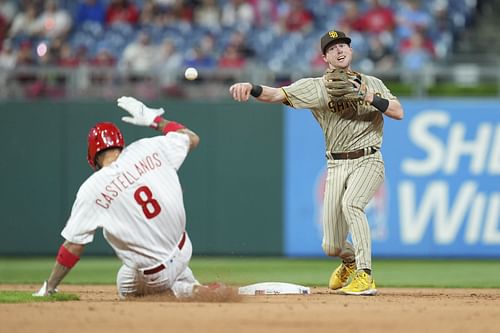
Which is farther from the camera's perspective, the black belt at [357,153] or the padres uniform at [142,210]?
the black belt at [357,153]

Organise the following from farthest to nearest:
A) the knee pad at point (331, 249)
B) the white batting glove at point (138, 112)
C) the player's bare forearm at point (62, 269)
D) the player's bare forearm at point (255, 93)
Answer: the knee pad at point (331, 249) < the player's bare forearm at point (255, 93) < the white batting glove at point (138, 112) < the player's bare forearm at point (62, 269)

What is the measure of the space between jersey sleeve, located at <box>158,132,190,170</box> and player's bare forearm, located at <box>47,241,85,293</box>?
3.01ft

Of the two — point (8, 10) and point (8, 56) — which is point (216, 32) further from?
point (8, 10)

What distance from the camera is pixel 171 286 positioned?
7840mm

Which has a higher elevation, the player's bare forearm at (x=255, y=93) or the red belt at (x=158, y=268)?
the player's bare forearm at (x=255, y=93)

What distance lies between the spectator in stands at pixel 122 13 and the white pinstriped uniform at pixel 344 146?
29.0 feet

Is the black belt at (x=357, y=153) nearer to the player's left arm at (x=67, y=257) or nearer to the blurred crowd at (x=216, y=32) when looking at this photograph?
the player's left arm at (x=67, y=257)

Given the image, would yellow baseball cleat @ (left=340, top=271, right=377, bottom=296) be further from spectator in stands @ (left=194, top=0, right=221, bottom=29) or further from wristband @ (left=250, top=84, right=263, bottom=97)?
spectator in stands @ (left=194, top=0, right=221, bottom=29)

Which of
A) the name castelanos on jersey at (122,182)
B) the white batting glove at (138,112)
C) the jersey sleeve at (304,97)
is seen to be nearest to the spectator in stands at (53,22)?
the jersey sleeve at (304,97)

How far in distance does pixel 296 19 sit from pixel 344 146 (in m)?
8.36

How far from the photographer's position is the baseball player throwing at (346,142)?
8516mm

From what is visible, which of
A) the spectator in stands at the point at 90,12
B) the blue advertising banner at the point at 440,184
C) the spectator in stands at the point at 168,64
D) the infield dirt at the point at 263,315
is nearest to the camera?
the infield dirt at the point at 263,315

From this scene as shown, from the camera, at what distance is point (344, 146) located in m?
8.80

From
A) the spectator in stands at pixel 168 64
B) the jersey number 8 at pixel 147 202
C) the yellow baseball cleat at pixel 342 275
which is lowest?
the yellow baseball cleat at pixel 342 275
